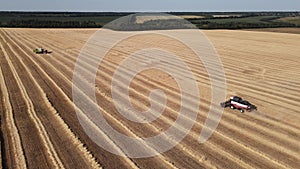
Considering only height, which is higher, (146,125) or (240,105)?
(240,105)

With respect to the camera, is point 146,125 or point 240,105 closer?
point 146,125

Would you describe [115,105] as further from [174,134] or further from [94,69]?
[94,69]

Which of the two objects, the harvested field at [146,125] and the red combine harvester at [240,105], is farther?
the red combine harvester at [240,105]

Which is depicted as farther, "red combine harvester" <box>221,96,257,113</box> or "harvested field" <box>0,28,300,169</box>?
"red combine harvester" <box>221,96,257,113</box>

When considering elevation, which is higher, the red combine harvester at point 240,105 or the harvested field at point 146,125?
the red combine harvester at point 240,105

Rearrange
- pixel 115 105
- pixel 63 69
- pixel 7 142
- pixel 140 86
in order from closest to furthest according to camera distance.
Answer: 1. pixel 7 142
2. pixel 115 105
3. pixel 140 86
4. pixel 63 69

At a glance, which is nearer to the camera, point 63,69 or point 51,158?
point 51,158

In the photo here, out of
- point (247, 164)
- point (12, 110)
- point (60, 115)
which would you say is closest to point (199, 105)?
point (247, 164)

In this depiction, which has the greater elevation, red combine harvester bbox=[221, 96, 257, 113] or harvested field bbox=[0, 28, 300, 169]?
red combine harvester bbox=[221, 96, 257, 113]
